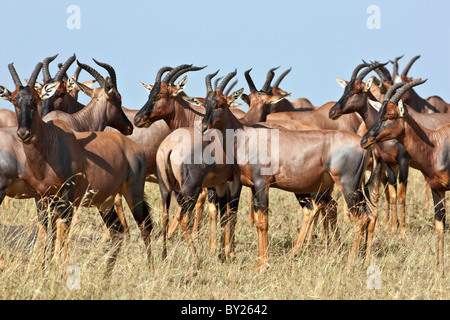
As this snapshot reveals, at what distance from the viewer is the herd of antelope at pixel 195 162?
7.79 metres

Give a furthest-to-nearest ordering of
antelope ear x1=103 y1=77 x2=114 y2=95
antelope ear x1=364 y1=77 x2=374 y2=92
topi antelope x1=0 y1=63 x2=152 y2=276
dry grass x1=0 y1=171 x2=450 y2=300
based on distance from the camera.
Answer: antelope ear x1=364 y1=77 x2=374 y2=92, antelope ear x1=103 y1=77 x2=114 y2=95, topi antelope x1=0 y1=63 x2=152 y2=276, dry grass x1=0 y1=171 x2=450 y2=300

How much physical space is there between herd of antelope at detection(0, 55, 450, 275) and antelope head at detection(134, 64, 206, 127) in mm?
16

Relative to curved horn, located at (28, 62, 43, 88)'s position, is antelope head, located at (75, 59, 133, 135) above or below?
below

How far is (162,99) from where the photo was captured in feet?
36.4

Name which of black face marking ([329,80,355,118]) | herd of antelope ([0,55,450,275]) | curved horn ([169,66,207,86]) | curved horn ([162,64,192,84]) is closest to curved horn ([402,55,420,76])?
herd of antelope ([0,55,450,275])

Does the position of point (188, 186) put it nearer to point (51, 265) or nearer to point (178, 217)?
point (178, 217)

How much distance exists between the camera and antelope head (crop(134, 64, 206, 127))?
10922mm

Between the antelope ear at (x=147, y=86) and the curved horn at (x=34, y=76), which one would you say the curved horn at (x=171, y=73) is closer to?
the antelope ear at (x=147, y=86)

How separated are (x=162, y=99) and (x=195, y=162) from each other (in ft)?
7.13

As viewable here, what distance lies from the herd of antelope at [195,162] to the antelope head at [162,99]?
0.02 metres

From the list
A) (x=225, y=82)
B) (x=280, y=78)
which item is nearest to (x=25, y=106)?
(x=225, y=82)

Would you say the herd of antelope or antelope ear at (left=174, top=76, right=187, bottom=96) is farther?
antelope ear at (left=174, top=76, right=187, bottom=96)

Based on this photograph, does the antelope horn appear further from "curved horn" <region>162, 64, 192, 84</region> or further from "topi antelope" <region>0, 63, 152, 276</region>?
"topi antelope" <region>0, 63, 152, 276</region>
